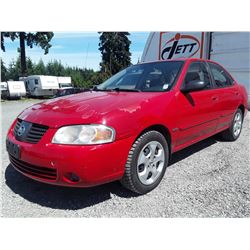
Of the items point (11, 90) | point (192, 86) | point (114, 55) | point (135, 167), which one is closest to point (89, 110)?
A: point (135, 167)

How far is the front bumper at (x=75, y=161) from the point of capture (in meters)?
2.50

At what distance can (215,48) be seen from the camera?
9609 millimetres

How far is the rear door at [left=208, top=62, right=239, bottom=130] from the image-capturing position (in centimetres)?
455

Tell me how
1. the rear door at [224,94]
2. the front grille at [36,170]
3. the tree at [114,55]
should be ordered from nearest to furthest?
the front grille at [36,170] < the rear door at [224,94] < the tree at [114,55]

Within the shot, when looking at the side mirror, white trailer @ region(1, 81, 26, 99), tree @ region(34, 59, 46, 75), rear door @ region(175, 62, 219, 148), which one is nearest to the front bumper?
rear door @ region(175, 62, 219, 148)

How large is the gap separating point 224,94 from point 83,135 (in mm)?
3115

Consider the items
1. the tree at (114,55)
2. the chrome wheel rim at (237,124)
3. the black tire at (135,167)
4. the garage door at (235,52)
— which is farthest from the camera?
the tree at (114,55)

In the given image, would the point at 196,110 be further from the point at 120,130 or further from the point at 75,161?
the point at 75,161

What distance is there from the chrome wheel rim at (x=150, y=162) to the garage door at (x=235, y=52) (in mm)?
7305

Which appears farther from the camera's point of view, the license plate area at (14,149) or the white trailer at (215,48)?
the white trailer at (215,48)

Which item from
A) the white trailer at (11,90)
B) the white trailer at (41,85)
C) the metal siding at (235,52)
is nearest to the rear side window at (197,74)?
the metal siding at (235,52)

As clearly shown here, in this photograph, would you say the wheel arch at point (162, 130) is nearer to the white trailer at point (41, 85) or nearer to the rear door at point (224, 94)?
the rear door at point (224, 94)

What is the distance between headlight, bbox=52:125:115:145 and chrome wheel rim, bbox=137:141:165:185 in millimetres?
561
